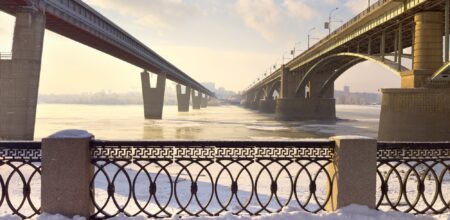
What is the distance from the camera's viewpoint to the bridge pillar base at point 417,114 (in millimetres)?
19766

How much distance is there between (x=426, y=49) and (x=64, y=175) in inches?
875

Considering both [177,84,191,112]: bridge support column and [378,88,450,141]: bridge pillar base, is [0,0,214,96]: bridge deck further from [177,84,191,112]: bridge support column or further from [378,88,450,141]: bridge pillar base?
[177,84,191,112]: bridge support column

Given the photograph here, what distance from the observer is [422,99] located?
66.5 feet

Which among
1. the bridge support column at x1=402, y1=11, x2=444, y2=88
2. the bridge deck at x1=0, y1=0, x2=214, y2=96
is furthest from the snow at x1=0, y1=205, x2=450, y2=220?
the bridge deck at x1=0, y1=0, x2=214, y2=96

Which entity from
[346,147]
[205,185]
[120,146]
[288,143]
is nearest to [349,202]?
[346,147]

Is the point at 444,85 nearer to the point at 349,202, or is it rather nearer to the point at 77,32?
the point at 349,202

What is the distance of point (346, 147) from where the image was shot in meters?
4.95

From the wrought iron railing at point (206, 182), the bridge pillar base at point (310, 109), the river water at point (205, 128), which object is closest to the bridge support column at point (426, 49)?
the river water at point (205, 128)

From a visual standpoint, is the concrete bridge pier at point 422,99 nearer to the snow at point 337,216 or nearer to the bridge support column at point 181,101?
the snow at point 337,216

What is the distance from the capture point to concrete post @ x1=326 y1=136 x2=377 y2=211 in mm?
4949

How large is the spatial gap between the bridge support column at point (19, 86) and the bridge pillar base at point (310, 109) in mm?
41400

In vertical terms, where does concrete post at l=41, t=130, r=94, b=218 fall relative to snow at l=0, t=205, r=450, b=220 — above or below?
above

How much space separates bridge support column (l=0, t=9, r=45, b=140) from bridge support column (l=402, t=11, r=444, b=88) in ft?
78.0

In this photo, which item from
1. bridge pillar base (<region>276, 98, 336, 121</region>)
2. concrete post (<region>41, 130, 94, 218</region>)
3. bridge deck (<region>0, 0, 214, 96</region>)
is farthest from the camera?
bridge pillar base (<region>276, 98, 336, 121</region>)
